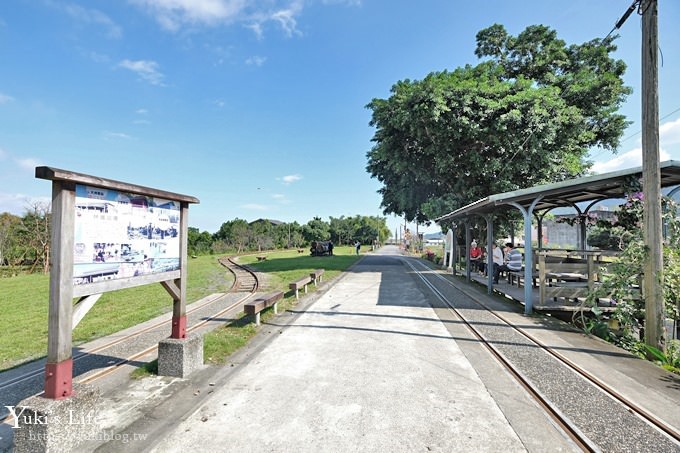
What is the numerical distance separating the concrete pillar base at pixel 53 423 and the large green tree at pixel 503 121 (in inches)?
551

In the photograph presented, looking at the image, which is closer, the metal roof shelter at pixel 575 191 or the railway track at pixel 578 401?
the railway track at pixel 578 401

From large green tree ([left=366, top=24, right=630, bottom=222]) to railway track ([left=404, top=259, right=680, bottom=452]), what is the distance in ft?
35.8

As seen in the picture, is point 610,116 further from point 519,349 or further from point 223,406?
point 223,406

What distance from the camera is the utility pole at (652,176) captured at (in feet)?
15.6

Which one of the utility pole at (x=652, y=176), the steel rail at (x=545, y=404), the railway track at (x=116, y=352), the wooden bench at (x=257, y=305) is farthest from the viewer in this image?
the wooden bench at (x=257, y=305)

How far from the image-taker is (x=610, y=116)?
16.4m

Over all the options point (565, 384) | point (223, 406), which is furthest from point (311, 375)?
point (565, 384)

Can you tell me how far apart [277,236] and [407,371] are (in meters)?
49.0

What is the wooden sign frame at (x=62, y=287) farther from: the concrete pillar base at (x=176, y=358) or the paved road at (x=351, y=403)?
the concrete pillar base at (x=176, y=358)

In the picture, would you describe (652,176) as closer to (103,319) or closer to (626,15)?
(626,15)

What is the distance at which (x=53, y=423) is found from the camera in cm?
233

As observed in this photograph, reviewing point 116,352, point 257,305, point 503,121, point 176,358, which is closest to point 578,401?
point 176,358

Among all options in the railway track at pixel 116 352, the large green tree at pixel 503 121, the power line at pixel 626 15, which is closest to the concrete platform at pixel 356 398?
the railway track at pixel 116 352

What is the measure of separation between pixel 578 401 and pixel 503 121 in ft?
42.3
